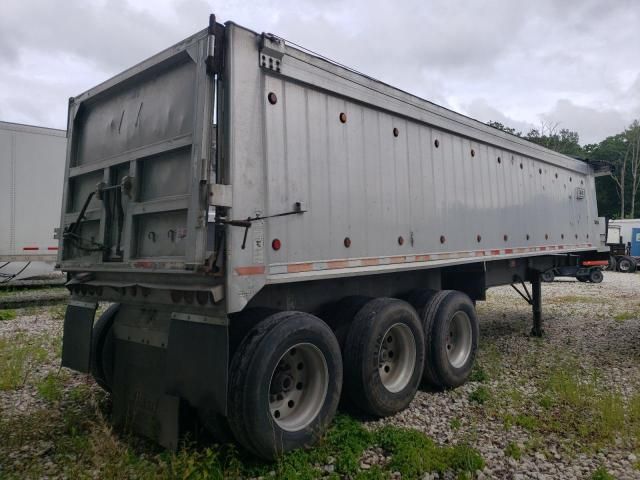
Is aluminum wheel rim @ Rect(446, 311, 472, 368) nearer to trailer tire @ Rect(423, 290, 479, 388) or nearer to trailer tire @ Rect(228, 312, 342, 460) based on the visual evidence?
trailer tire @ Rect(423, 290, 479, 388)

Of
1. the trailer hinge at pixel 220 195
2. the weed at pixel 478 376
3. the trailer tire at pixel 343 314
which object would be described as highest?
the trailer hinge at pixel 220 195

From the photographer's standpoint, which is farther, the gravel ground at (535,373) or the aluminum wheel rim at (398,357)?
the aluminum wheel rim at (398,357)

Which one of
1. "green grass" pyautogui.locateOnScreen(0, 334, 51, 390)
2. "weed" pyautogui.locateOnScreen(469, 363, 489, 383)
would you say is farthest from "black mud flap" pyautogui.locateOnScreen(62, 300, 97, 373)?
"weed" pyautogui.locateOnScreen(469, 363, 489, 383)

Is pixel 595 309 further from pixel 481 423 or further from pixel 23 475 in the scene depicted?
pixel 23 475

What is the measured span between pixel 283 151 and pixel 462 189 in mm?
3335

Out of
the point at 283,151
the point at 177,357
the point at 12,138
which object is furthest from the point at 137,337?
the point at 12,138

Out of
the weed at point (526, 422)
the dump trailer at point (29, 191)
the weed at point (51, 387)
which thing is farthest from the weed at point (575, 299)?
the dump trailer at point (29, 191)

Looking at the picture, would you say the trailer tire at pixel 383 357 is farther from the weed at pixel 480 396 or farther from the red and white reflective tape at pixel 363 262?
the weed at pixel 480 396

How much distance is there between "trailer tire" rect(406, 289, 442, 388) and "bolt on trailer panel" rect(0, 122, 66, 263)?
1016 cm

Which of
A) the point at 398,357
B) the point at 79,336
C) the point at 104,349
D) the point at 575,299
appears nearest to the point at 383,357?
the point at 398,357

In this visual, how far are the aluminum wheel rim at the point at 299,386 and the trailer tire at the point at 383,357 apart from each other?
0.52 m

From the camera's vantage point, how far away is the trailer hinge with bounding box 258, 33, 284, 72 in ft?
12.4

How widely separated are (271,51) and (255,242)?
5.23ft

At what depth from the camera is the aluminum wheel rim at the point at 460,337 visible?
6.04 meters
